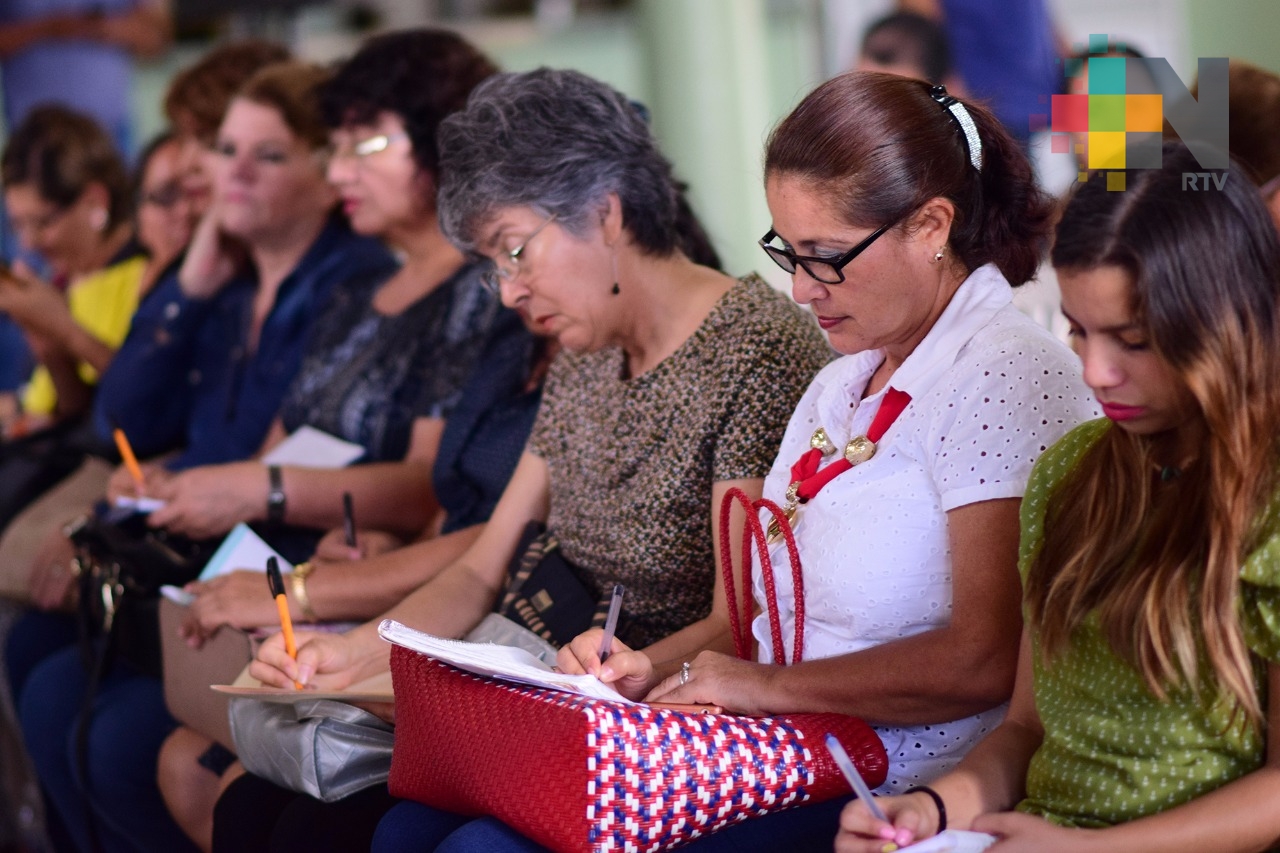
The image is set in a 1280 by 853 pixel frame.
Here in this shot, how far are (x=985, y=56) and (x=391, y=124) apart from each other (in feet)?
7.28

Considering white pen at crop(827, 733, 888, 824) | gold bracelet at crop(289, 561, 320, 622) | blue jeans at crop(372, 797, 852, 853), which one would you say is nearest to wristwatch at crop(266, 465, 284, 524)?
gold bracelet at crop(289, 561, 320, 622)

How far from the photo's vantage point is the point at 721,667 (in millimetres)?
1730

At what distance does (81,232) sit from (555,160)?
130 inches

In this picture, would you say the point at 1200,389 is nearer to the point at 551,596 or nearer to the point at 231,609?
the point at 551,596

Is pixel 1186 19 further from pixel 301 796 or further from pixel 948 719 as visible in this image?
pixel 301 796

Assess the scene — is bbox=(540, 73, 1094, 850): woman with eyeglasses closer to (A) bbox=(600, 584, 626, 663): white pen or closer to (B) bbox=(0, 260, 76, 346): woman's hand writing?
(A) bbox=(600, 584, 626, 663): white pen

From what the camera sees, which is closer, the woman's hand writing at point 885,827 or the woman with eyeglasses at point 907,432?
the woman's hand writing at point 885,827

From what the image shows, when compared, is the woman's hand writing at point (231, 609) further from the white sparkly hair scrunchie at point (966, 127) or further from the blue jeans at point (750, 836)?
the white sparkly hair scrunchie at point (966, 127)

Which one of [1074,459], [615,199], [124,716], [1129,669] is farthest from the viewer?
[124,716]

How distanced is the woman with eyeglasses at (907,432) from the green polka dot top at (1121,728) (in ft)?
0.40

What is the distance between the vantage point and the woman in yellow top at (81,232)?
4.44m

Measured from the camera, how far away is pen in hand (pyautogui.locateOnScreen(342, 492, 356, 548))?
2668mm

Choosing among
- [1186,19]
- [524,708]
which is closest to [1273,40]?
[1186,19]

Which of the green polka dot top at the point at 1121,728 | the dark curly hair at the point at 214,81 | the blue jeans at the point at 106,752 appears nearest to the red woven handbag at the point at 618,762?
the green polka dot top at the point at 1121,728
